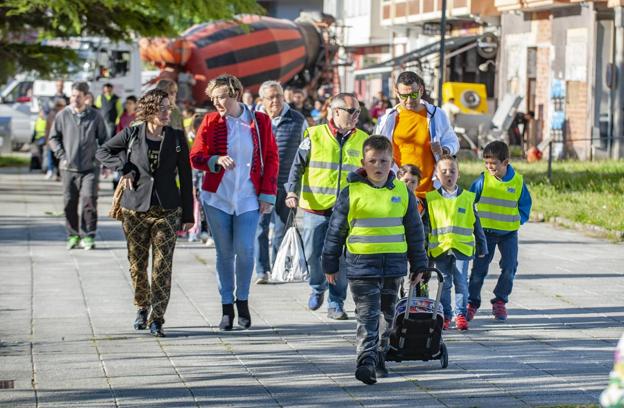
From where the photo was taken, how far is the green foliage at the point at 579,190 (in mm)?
20125

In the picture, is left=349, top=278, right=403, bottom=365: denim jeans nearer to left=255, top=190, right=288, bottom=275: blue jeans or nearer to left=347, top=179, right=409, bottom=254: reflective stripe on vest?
left=347, top=179, right=409, bottom=254: reflective stripe on vest

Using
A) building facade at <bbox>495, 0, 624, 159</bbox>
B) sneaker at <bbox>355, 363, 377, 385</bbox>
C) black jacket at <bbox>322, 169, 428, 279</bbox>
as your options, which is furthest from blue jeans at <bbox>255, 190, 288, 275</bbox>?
building facade at <bbox>495, 0, 624, 159</bbox>

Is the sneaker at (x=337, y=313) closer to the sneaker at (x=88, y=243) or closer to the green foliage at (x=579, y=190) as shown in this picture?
the sneaker at (x=88, y=243)

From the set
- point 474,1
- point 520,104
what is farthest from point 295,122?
point 474,1

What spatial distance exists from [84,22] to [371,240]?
18.9 m

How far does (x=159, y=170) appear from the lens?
35.0 ft

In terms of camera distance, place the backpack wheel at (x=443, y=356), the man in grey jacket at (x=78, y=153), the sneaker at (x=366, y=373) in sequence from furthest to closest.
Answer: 1. the man in grey jacket at (x=78, y=153)
2. the backpack wheel at (x=443, y=356)
3. the sneaker at (x=366, y=373)

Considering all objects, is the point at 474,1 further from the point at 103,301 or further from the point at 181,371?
the point at 181,371

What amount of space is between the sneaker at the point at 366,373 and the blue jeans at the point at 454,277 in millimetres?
2266

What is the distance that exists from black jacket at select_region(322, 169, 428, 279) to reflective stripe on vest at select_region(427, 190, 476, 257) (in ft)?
6.02

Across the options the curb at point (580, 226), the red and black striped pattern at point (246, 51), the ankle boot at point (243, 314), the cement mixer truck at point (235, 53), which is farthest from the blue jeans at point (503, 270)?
the red and black striped pattern at point (246, 51)

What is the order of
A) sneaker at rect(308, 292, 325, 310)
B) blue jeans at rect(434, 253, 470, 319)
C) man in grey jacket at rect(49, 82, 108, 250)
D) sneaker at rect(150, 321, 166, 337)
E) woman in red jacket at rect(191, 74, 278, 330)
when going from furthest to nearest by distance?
man in grey jacket at rect(49, 82, 108, 250) → sneaker at rect(308, 292, 325, 310) → blue jeans at rect(434, 253, 470, 319) → woman in red jacket at rect(191, 74, 278, 330) → sneaker at rect(150, 321, 166, 337)

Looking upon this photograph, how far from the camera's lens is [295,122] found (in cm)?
1369

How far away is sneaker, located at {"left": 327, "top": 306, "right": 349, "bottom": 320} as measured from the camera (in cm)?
1138
